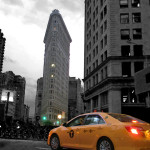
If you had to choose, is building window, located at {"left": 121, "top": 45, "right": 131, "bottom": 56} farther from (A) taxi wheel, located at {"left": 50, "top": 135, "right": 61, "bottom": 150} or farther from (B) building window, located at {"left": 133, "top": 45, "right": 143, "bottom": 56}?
(A) taxi wheel, located at {"left": 50, "top": 135, "right": 61, "bottom": 150}

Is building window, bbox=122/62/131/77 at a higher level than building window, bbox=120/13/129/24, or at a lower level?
lower

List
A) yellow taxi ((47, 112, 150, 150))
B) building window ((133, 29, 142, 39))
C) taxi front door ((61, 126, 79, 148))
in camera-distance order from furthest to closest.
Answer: building window ((133, 29, 142, 39)) → taxi front door ((61, 126, 79, 148)) → yellow taxi ((47, 112, 150, 150))

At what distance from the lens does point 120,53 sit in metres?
36.5

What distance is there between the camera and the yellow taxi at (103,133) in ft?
21.1

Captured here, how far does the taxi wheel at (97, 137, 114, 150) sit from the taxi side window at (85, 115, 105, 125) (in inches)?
25.5

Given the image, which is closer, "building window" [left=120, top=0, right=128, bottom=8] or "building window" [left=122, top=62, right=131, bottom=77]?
"building window" [left=122, top=62, right=131, bottom=77]

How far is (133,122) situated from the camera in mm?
7105

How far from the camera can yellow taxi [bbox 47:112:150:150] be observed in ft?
21.1

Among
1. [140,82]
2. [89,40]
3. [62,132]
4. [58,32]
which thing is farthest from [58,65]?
[62,132]

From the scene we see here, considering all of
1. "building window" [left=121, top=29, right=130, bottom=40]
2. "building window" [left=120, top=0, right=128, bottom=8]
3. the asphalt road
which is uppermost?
"building window" [left=120, top=0, right=128, bottom=8]

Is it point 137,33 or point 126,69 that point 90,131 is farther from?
point 137,33

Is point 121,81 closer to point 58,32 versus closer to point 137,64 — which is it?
point 137,64

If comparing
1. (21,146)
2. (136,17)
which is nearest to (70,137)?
(21,146)

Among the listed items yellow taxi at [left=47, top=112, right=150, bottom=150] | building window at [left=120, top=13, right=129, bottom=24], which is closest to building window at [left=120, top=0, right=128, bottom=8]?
building window at [left=120, top=13, right=129, bottom=24]
